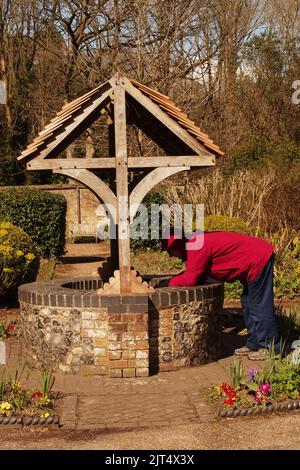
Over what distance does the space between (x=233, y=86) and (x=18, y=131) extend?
977 centimetres

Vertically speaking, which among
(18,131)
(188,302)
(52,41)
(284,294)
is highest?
(52,41)

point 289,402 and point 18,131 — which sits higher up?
point 18,131

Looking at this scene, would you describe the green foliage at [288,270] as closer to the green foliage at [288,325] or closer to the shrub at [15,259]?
the green foliage at [288,325]

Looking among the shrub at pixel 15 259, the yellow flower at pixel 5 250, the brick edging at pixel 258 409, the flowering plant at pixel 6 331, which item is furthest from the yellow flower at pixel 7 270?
the brick edging at pixel 258 409

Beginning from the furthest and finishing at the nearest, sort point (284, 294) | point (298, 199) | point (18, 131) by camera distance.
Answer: point (18, 131) < point (298, 199) < point (284, 294)

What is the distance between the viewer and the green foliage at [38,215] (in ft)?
53.5

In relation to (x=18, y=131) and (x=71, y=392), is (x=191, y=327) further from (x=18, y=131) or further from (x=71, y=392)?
(x=18, y=131)

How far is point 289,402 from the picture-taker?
580 centimetres

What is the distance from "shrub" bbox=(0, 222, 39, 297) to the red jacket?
4.19 metres

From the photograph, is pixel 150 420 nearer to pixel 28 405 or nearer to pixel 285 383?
pixel 28 405

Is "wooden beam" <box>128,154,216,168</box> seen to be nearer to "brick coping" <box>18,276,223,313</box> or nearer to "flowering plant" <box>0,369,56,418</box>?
"brick coping" <box>18,276,223,313</box>

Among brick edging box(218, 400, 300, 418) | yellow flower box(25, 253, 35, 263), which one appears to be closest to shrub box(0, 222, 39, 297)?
yellow flower box(25, 253, 35, 263)
